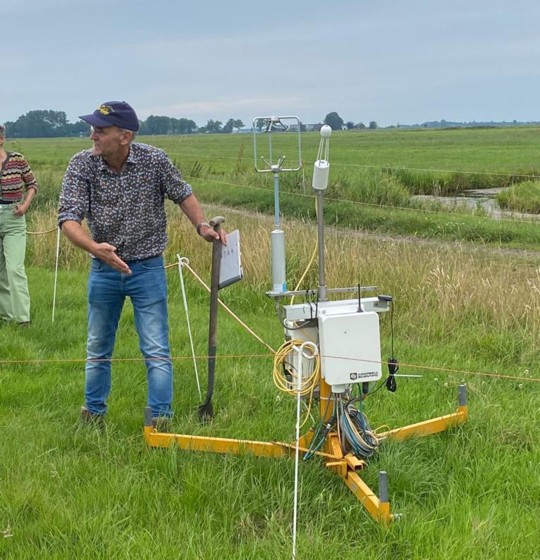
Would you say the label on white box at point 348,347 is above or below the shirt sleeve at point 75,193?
below

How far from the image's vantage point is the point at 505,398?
5.11 metres

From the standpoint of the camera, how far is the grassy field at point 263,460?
10.9 feet

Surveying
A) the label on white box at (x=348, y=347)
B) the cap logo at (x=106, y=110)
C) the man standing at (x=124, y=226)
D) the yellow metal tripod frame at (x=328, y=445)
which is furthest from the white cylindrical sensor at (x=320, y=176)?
the cap logo at (x=106, y=110)

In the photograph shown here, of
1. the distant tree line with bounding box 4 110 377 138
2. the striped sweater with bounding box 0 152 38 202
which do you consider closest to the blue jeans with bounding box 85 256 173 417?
the striped sweater with bounding box 0 152 38 202

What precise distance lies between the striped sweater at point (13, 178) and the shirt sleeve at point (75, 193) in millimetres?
2977

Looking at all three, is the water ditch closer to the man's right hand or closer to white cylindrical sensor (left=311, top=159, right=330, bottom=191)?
white cylindrical sensor (left=311, top=159, right=330, bottom=191)

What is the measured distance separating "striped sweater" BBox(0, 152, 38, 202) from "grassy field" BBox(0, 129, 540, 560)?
1.26m

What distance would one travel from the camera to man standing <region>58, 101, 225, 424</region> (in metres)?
4.25

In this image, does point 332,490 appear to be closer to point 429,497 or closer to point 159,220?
point 429,497

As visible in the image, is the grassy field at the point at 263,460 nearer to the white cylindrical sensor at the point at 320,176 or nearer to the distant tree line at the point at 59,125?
the white cylindrical sensor at the point at 320,176

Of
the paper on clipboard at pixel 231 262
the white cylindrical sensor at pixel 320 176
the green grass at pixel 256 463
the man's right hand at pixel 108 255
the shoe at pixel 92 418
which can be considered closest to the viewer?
the green grass at pixel 256 463

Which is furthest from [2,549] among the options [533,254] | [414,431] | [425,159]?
[425,159]

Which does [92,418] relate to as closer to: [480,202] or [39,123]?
[480,202]

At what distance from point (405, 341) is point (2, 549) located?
4.35 meters
